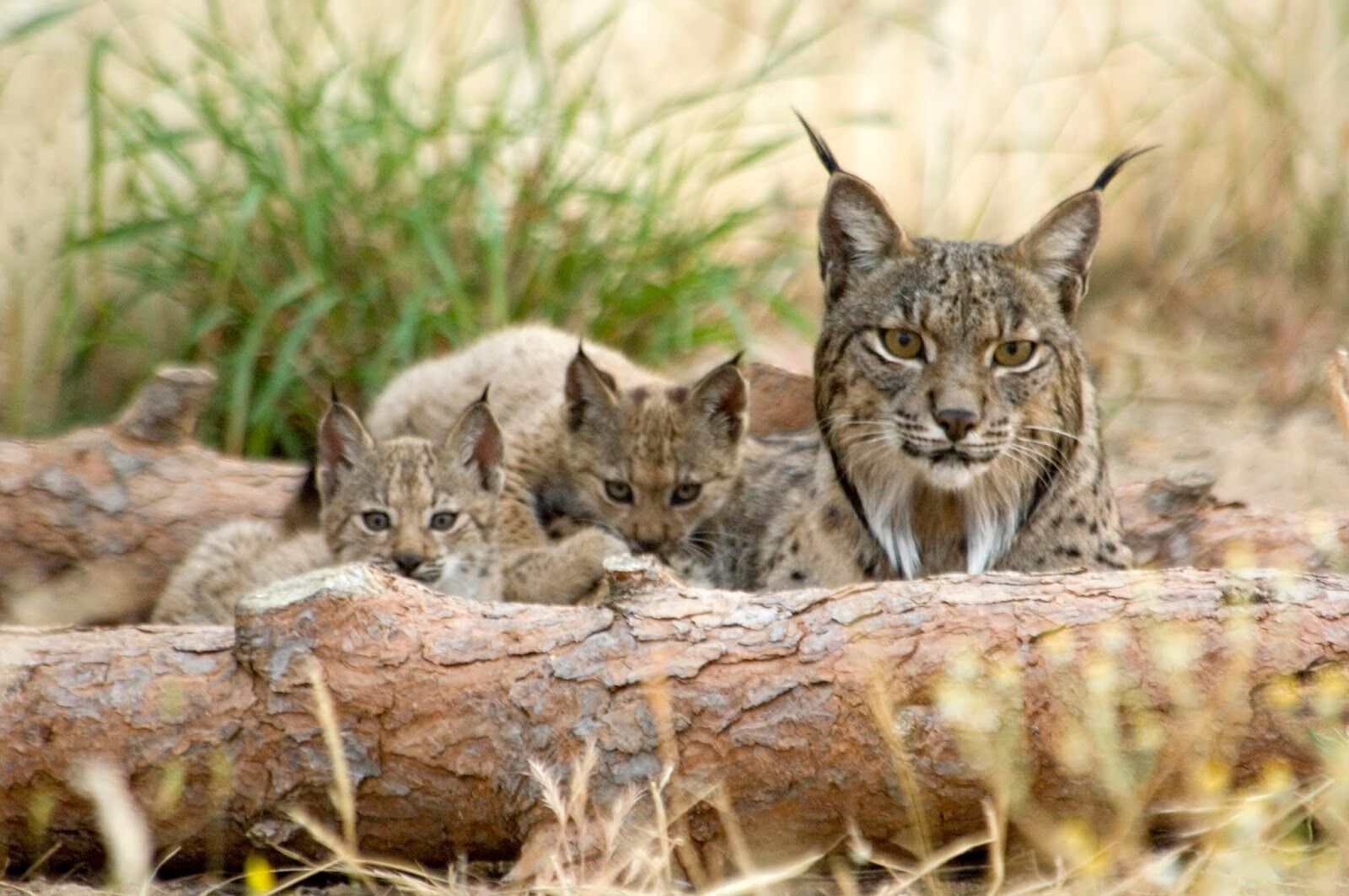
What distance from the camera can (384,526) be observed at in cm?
502

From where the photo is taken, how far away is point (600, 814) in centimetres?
322

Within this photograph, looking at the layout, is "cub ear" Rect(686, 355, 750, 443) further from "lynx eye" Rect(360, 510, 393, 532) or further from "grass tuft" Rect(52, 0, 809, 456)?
"grass tuft" Rect(52, 0, 809, 456)

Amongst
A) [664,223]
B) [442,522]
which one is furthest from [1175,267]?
[442,522]

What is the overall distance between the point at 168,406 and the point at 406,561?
961 mm

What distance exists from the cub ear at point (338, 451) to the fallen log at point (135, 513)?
422mm

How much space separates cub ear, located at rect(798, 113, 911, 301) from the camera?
14.7 ft

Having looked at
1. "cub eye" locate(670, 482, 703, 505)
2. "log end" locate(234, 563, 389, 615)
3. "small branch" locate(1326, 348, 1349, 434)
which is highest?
"small branch" locate(1326, 348, 1349, 434)

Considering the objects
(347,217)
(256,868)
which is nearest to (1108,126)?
(347,217)

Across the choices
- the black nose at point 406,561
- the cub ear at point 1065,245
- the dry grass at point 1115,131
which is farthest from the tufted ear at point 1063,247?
the dry grass at point 1115,131

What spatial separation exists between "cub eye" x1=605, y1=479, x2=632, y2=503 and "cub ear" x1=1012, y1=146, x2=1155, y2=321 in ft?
5.44

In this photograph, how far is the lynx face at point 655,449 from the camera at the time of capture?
5.54m

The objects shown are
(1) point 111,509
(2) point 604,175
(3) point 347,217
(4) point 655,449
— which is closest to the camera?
(1) point 111,509

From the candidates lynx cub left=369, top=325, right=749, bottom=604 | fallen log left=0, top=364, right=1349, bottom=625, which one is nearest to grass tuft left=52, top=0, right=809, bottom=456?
lynx cub left=369, top=325, right=749, bottom=604

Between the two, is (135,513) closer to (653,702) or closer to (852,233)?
(852,233)
